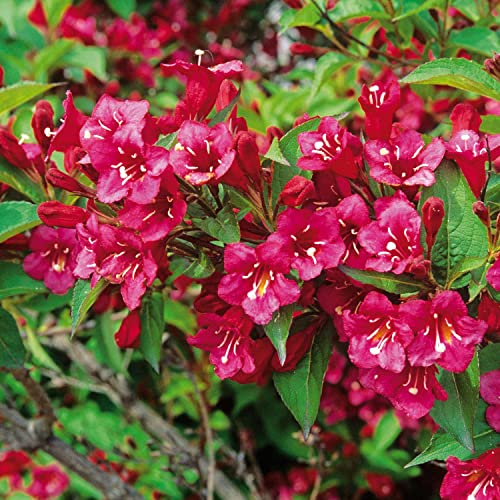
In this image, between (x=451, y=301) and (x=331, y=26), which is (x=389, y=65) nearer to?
(x=331, y=26)

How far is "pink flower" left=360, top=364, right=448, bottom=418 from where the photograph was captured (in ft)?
3.21

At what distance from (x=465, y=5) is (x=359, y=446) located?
4.67ft

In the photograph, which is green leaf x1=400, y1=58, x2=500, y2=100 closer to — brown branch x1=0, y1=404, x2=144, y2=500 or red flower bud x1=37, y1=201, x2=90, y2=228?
red flower bud x1=37, y1=201, x2=90, y2=228

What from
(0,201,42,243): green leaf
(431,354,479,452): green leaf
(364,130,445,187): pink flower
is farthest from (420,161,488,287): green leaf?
(0,201,42,243): green leaf

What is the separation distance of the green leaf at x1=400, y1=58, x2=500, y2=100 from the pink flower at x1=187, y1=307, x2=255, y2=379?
43 centimetres

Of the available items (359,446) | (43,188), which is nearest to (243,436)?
(359,446)

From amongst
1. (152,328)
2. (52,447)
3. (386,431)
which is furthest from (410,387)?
(386,431)

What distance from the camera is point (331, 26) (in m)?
1.74

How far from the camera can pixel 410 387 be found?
0.98m

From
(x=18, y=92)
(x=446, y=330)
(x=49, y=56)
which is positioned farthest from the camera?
(x=49, y=56)

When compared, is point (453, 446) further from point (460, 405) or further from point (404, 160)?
point (404, 160)

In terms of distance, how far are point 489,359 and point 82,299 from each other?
60cm

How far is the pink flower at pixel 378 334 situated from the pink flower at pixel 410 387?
26 millimetres

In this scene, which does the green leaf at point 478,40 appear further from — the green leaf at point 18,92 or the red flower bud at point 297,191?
the green leaf at point 18,92
